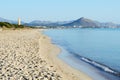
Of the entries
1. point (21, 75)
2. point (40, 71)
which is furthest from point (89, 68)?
point (21, 75)

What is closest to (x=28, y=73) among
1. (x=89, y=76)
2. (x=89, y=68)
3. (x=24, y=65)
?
(x=24, y=65)

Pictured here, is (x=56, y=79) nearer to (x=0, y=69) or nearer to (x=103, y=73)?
(x=0, y=69)

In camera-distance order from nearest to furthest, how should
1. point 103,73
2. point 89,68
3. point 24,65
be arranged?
point 24,65
point 103,73
point 89,68

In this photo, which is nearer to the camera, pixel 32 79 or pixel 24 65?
pixel 32 79

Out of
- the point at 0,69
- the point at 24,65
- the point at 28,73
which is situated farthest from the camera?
the point at 24,65

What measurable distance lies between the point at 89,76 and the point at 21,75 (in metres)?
4.06

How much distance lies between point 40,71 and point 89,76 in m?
2.86

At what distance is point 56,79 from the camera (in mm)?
11586

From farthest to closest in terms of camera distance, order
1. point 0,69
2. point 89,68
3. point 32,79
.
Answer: point 89,68, point 0,69, point 32,79

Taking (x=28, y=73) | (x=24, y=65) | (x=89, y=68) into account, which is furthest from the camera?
(x=89, y=68)

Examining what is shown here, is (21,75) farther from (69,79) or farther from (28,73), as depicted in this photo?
(69,79)

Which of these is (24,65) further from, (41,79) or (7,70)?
(41,79)

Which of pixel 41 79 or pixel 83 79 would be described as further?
pixel 83 79

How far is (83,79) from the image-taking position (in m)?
13.6
